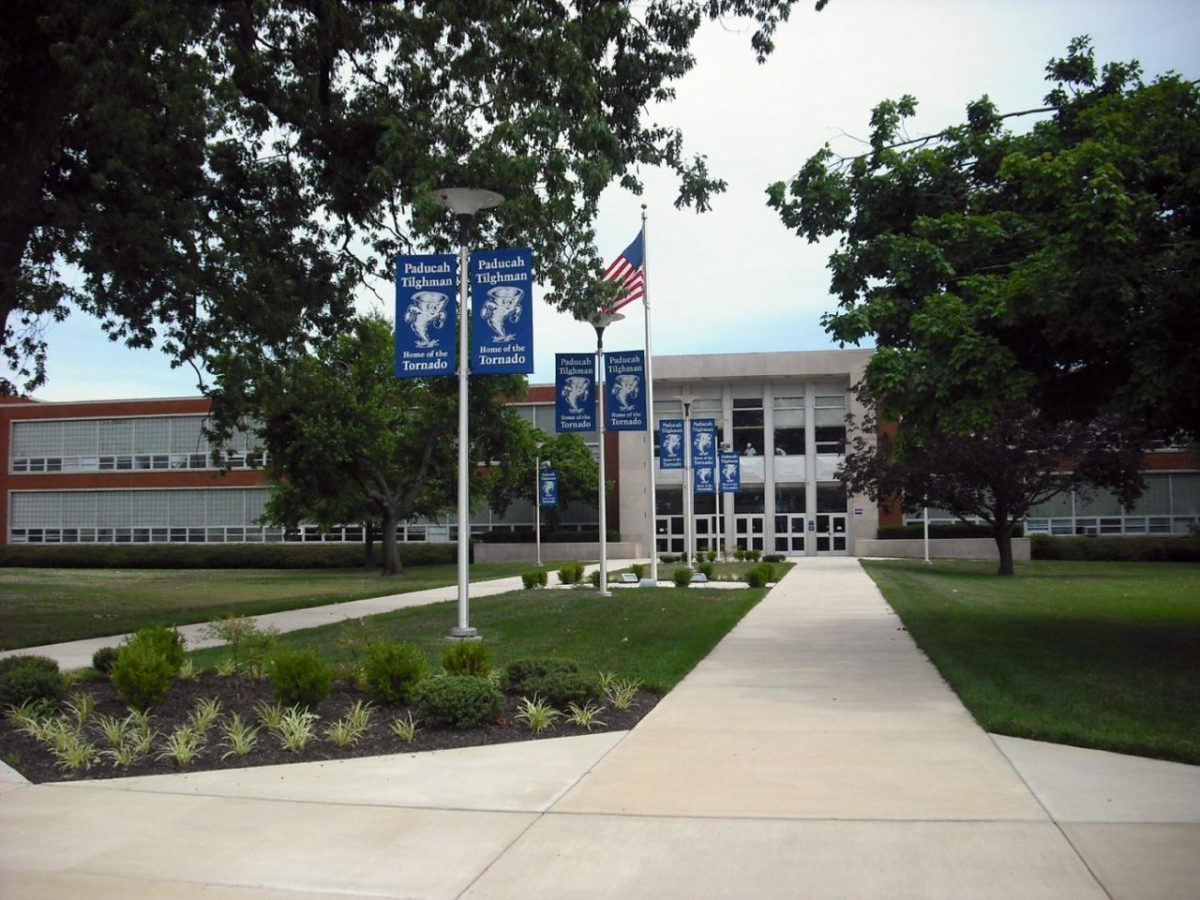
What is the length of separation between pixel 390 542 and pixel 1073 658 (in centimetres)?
3375

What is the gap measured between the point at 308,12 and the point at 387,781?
13.9 m

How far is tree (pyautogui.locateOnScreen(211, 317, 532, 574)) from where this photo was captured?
38.7 meters

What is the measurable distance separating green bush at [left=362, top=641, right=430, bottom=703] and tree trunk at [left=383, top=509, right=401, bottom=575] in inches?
1356

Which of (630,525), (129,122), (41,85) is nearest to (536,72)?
(129,122)

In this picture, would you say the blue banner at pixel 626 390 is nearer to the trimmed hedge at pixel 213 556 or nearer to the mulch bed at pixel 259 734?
the mulch bed at pixel 259 734

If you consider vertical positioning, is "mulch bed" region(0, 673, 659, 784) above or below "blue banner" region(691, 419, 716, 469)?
below

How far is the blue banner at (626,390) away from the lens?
2355 cm

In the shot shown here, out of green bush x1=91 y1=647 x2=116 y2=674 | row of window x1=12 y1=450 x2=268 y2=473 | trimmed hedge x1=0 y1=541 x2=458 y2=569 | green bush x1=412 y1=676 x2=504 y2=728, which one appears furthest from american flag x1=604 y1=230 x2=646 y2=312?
row of window x1=12 y1=450 x2=268 y2=473

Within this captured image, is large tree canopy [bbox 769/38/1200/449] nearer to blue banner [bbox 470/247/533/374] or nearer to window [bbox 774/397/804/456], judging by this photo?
blue banner [bbox 470/247/533/374]

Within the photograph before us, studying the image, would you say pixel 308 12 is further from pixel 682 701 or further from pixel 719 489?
pixel 719 489

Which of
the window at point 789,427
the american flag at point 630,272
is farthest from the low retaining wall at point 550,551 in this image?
the american flag at point 630,272

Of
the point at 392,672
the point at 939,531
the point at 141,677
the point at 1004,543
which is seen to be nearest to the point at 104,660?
the point at 141,677

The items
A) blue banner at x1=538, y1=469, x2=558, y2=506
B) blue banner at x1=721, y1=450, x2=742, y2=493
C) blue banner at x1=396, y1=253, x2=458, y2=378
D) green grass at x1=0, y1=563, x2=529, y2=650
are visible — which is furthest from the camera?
blue banner at x1=538, y1=469, x2=558, y2=506

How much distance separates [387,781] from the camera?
7.42 m
